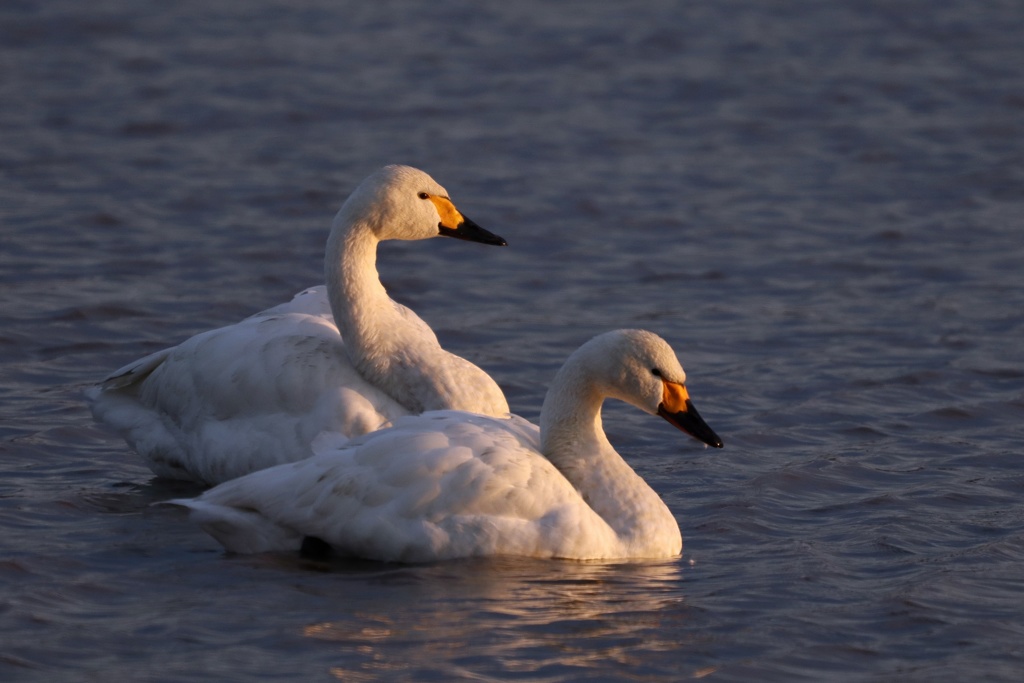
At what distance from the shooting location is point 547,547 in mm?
6902

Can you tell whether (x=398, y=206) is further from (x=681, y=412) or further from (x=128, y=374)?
(x=681, y=412)

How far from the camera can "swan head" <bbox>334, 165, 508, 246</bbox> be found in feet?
28.3

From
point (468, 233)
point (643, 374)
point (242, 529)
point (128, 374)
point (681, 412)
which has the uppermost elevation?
point (468, 233)

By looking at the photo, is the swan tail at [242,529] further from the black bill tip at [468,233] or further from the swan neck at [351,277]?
the black bill tip at [468,233]

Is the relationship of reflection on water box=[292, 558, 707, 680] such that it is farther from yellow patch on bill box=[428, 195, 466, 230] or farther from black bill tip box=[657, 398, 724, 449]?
yellow patch on bill box=[428, 195, 466, 230]

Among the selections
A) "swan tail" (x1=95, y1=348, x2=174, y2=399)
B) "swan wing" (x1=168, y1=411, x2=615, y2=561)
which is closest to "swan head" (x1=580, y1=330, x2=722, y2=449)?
"swan wing" (x1=168, y1=411, x2=615, y2=561)

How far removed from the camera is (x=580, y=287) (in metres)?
12.0

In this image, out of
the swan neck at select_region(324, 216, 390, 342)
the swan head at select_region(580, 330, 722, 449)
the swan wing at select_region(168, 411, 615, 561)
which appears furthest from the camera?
the swan neck at select_region(324, 216, 390, 342)

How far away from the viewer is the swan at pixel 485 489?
6.85 metres

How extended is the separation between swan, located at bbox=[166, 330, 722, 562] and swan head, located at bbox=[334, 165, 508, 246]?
1.59 m

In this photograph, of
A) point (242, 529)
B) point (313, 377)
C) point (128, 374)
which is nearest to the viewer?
point (242, 529)

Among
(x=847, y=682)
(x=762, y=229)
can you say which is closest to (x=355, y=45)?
(x=762, y=229)

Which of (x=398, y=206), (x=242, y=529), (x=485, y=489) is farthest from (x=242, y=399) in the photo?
(x=485, y=489)

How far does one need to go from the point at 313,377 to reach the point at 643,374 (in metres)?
1.81
